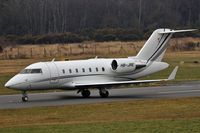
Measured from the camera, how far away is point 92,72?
36.4 metres

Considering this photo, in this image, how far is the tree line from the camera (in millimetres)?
122706

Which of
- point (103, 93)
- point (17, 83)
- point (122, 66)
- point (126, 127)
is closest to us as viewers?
point (126, 127)

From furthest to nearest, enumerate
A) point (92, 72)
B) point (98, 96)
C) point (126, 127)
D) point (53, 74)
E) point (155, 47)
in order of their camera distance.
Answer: point (155, 47) → point (98, 96) → point (92, 72) → point (53, 74) → point (126, 127)

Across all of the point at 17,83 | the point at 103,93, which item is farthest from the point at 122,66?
the point at 17,83

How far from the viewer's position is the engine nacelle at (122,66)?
121 feet

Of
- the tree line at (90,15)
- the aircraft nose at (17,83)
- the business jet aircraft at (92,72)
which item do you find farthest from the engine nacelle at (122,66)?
the tree line at (90,15)

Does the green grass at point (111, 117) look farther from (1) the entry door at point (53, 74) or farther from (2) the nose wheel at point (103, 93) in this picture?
(1) the entry door at point (53, 74)

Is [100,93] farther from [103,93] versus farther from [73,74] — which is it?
[73,74]

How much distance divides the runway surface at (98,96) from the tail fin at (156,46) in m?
2.20

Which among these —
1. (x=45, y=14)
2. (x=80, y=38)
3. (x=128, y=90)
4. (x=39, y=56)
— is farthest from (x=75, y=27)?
(x=128, y=90)

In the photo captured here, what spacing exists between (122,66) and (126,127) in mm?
15743

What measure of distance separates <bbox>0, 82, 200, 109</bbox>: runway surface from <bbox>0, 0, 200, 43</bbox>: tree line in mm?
73006

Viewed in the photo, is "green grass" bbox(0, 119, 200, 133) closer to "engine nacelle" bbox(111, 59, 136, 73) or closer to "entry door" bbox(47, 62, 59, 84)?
"entry door" bbox(47, 62, 59, 84)

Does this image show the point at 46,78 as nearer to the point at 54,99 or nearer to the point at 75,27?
the point at 54,99
